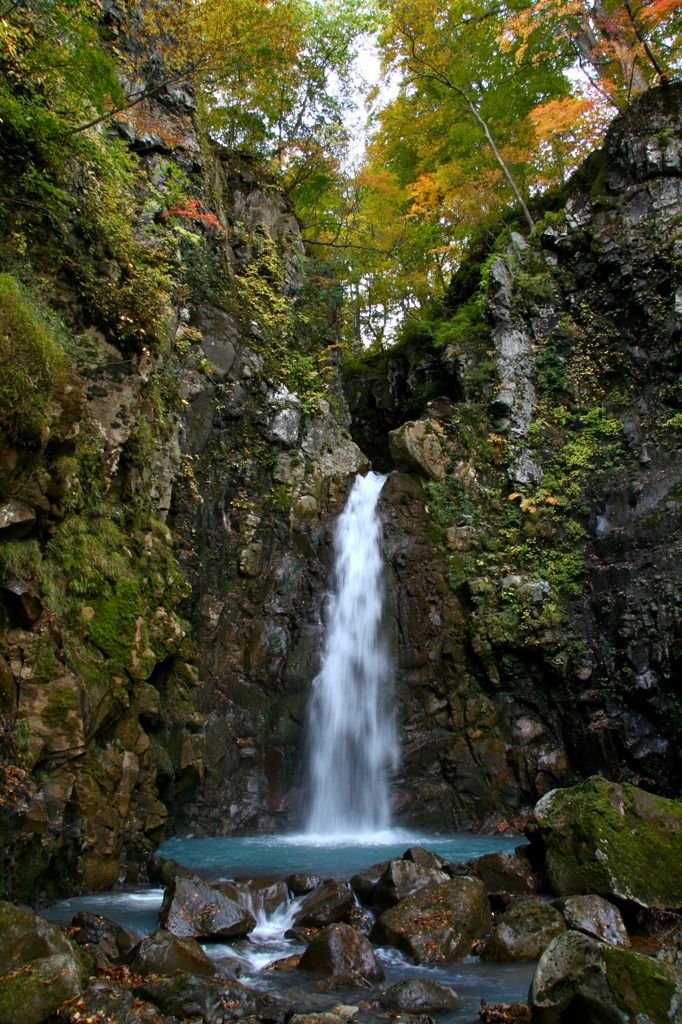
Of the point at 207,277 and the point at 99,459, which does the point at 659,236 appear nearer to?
the point at 207,277

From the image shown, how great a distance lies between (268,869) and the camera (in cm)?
723

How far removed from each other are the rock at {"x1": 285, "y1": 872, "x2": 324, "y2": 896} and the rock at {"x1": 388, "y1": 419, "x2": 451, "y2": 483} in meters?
8.75

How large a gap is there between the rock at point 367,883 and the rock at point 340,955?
4.19 ft

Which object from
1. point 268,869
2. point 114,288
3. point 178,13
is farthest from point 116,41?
point 268,869

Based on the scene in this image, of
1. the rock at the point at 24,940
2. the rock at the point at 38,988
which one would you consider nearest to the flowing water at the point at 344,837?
the rock at the point at 24,940

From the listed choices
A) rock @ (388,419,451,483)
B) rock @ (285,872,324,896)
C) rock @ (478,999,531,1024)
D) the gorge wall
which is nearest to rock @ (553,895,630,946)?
rock @ (478,999,531,1024)

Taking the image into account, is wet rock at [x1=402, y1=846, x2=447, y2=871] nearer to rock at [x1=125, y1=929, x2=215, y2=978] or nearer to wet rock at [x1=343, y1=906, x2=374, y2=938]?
wet rock at [x1=343, y1=906, x2=374, y2=938]

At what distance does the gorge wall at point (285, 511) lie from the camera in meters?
6.10

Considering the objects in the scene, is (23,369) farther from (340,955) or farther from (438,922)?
(438,922)

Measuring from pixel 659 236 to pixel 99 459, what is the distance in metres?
12.8

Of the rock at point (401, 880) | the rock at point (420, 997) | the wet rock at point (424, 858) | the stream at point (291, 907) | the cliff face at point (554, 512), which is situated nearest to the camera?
the rock at point (420, 997)

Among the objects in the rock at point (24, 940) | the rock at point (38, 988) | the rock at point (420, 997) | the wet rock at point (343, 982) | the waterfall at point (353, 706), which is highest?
the waterfall at point (353, 706)

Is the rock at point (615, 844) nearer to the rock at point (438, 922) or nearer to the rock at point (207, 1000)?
the rock at point (438, 922)

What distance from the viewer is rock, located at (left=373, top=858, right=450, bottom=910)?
5.97 meters
